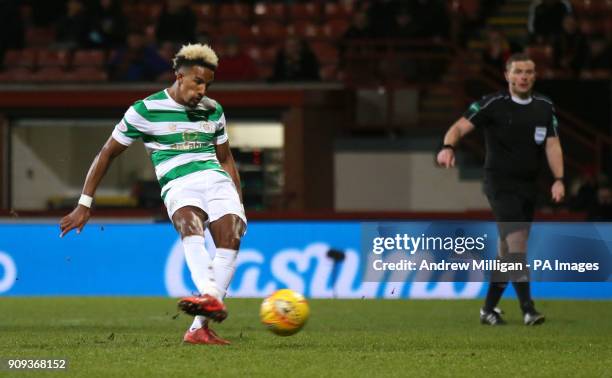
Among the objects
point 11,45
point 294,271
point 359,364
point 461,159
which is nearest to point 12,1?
point 11,45

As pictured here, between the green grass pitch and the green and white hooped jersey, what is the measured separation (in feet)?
3.89

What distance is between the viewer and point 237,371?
769cm

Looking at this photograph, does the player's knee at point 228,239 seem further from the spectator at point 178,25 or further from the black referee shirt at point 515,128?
the spectator at point 178,25

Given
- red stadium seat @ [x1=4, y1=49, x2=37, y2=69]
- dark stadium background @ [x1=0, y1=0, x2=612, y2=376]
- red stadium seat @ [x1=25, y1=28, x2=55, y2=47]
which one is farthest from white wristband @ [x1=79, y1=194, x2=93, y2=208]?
red stadium seat @ [x1=25, y1=28, x2=55, y2=47]

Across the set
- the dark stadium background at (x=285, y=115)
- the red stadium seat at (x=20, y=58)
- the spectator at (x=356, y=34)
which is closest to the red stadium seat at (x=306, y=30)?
the dark stadium background at (x=285, y=115)

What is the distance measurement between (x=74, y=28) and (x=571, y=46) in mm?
7667

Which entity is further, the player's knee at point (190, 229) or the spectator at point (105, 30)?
the spectator at point (105, 30)

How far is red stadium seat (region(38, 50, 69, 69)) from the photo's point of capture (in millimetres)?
21578

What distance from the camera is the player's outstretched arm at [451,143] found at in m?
10.8

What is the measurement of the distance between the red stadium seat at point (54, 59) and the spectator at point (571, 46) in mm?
7512

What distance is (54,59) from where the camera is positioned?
71.1ft

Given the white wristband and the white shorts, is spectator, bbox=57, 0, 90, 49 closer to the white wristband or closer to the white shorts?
the white wristband

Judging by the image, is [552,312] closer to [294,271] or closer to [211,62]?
[294,271]

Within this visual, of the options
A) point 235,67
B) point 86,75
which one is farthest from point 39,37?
point 235,67
